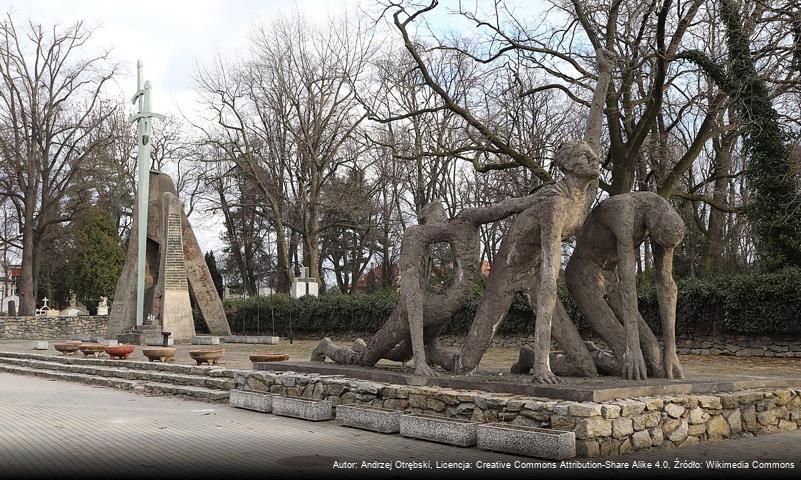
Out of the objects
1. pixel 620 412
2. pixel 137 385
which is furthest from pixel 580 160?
pixel 137 385

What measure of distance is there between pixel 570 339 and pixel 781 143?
1291 centimetres

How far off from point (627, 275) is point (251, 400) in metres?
5.64

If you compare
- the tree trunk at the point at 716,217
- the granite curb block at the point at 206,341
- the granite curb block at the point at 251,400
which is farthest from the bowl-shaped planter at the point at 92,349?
the tree trunk at the point at 716,217

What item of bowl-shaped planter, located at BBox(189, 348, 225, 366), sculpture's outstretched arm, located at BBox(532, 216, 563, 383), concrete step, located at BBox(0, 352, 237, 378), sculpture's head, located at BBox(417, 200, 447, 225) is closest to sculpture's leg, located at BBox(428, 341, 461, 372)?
sculpture's outstretched arm, located at BBox(532, 216, 563, 383)

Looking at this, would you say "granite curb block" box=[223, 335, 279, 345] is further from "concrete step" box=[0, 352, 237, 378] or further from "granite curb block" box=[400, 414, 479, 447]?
"granite curb block" box=[400, 414, 479, 447]

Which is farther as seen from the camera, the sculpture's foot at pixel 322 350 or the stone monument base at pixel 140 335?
the stone monument base at pixel 140 335

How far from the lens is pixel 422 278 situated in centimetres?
971

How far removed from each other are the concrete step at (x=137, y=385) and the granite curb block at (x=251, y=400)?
0.99 meters

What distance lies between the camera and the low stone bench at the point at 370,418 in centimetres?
850

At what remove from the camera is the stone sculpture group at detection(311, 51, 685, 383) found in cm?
846

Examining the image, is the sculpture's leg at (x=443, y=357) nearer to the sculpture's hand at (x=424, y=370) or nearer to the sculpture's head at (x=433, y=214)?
the sculpture's hand at (x=424, y=370)

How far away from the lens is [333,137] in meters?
35.1

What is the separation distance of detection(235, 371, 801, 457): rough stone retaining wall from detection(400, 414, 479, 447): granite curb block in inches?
11.5

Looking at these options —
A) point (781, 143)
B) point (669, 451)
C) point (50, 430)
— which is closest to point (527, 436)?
point (669, 451)
